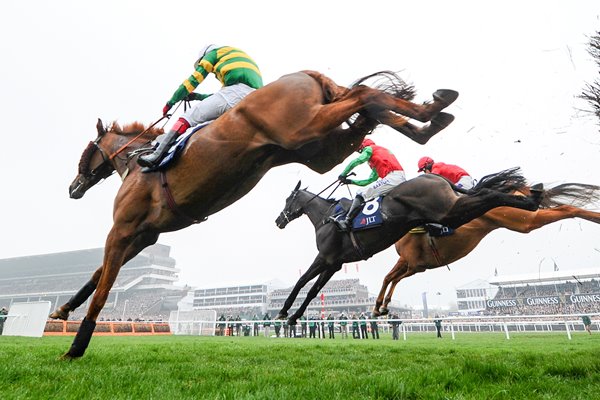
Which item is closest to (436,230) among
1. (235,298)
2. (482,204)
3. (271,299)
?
(482,204)

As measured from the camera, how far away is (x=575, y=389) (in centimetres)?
293

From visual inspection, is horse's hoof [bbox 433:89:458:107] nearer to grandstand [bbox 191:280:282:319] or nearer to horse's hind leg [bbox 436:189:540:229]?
horse's hind leg [bbox 436:189:540:229]

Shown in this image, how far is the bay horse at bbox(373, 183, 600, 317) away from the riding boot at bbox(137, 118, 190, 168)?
521 centimetres

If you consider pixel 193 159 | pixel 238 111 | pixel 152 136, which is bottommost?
pixel 193 159

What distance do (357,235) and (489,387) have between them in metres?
3.59

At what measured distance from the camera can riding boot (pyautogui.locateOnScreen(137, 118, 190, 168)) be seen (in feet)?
14.2

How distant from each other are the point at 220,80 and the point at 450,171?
16.0ft

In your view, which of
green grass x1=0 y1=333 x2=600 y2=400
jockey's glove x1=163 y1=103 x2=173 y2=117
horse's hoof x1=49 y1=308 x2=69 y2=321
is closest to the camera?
green grass x1=0 y1=333 x2=600 y2=400

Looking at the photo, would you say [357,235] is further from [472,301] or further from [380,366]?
[472,301]

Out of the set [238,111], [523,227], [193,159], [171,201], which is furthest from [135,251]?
[523,227]

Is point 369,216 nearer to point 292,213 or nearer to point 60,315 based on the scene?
point 292,213

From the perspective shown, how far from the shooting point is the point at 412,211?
606cm

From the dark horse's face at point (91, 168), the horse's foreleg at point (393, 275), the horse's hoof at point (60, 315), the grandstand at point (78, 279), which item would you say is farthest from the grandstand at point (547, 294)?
the grandstand at point (78, 279)

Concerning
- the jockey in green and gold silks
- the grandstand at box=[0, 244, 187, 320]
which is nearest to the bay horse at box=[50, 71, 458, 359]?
the jockey in green and gold silks
